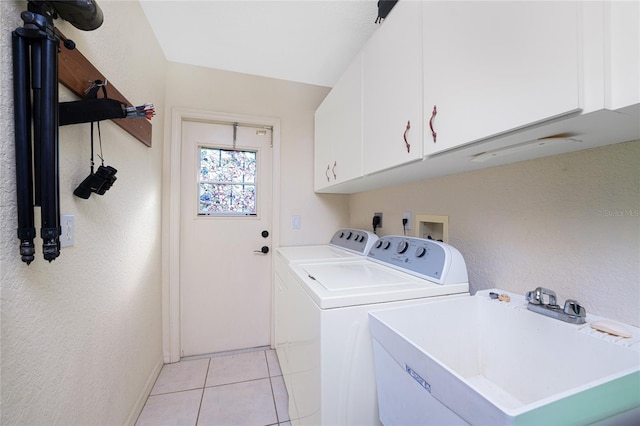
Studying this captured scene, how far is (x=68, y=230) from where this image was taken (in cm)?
89

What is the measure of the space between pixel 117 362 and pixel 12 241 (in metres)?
0.91

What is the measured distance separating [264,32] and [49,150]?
4.87 ft

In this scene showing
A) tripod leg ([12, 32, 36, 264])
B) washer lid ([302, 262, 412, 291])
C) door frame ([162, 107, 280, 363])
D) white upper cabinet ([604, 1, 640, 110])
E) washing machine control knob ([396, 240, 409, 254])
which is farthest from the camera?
door frame ([162, 107, 280, 363])

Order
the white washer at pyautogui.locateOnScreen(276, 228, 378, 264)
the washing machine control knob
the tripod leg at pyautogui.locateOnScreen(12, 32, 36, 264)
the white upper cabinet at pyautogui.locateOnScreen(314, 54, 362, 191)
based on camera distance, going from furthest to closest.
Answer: the white washer at pyautogui.locateOnScreen(276, 228, 378, 264), the white upper cabinet at pyautogui.locateOnScreen(314, 54, 362, 191), the washing machine control knob, the tripod leg at pyautogui.locateOnScreen(12, 32, 36, 264)

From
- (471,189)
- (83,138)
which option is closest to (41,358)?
(83,138)

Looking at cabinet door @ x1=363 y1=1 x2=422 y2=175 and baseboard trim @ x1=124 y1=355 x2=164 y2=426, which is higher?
cabinet door @ x1=363 y1=1 x2=422 y2=175

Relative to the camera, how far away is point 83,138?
969 millimetres

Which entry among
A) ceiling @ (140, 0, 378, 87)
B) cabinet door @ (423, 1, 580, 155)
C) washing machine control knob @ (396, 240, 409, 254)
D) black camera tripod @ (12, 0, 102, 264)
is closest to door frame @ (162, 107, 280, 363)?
ceiling @ (140, 0, 378, 87)

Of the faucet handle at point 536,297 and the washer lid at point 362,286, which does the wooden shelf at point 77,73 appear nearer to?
the washer lid at point 362,286

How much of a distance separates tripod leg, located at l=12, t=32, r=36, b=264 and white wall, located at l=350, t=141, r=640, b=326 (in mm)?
1602

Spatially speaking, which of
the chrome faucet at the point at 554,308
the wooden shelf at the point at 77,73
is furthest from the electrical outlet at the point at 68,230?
the chrome faucet at the point at 554,308

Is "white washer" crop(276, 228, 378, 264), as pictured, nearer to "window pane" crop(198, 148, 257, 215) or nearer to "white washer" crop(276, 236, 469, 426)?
"white washer" crop(276, 236, 469, 426)

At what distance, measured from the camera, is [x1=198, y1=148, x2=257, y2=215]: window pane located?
2156mm

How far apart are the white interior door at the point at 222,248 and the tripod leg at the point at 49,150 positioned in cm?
145
